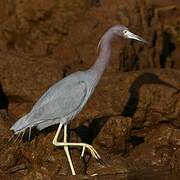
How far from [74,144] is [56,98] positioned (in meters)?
0.77

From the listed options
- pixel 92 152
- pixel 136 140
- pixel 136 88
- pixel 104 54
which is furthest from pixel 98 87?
pixel 92 152

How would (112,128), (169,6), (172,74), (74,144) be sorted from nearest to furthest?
(74,144) → (112,128) → (172,74) → (169,6)

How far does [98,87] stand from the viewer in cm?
1238

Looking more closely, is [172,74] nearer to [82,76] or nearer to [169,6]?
[82,76]

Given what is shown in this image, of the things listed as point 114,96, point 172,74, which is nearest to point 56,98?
point 114,96

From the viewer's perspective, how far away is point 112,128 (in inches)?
419

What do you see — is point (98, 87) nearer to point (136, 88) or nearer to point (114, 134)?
point (136, 88)

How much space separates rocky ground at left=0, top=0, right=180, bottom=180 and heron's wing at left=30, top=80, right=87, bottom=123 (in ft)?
1.54

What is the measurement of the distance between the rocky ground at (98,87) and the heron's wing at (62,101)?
0.47 m

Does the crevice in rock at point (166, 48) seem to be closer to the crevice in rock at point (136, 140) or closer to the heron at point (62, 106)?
the crevice in rock at point (136, 140)

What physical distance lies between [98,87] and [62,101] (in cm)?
240

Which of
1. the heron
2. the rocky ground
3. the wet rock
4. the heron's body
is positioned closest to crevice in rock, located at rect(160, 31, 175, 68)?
the rocky ground

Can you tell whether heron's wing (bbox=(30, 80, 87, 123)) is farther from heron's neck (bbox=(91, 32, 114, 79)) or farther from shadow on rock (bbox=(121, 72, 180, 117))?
shadow on rock (bbox=(121, 72, 180, 117))

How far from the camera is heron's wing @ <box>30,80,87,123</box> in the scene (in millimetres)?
9953
